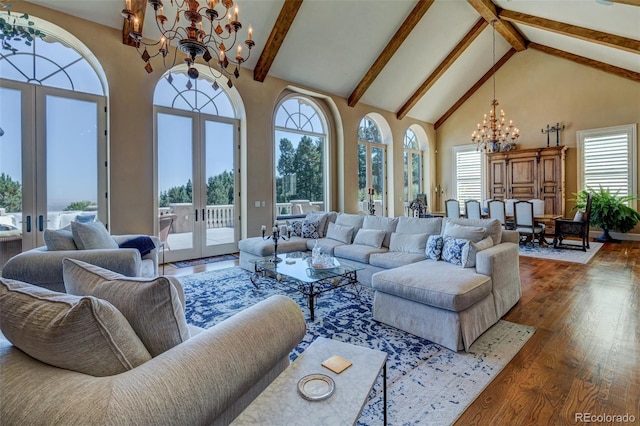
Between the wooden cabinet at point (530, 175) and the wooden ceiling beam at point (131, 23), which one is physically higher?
the wooden ceiling beam at point (131, 23)

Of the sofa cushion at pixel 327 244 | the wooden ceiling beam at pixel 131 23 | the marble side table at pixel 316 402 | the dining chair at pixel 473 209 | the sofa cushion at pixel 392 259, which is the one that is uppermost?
the wooden ceiling beam at pixel 131 23

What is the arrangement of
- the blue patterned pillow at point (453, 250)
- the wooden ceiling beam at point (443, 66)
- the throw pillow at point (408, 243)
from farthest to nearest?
1. the wooden ceiling beam at point (443, 66)
2. the throw pillow at point (408, 243)
3. the blue patterned pillow at point (453, 250)

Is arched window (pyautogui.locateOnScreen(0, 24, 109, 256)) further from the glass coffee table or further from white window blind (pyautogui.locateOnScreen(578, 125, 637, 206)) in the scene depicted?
white window blind (pyautogui.locateOnScreen(578, 125, 637, 206))

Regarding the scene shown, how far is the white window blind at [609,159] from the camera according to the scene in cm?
722

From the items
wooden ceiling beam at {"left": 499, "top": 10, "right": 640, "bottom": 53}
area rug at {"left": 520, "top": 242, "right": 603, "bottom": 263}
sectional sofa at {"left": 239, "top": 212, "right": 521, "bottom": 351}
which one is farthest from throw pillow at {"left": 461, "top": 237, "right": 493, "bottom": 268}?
wooden ceiling beam at {"left": 499, "top": 10, "right": 640, "bottom": 53}

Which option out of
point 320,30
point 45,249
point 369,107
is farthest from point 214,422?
point 369,107

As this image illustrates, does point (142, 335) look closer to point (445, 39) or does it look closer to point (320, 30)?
point (320, 30)

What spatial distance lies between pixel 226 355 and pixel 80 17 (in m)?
5.53

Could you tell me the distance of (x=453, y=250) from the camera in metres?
3.24

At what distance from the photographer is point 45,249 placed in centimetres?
298

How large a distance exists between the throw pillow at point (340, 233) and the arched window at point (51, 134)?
3290mm

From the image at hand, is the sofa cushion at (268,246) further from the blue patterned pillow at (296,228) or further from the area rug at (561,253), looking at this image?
the area rug at (561,253)

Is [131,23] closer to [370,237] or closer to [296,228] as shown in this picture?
[296,228]

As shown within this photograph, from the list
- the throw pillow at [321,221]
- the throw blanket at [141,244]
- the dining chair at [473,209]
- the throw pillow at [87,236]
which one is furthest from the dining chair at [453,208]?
the throw pillow at [87,236]
